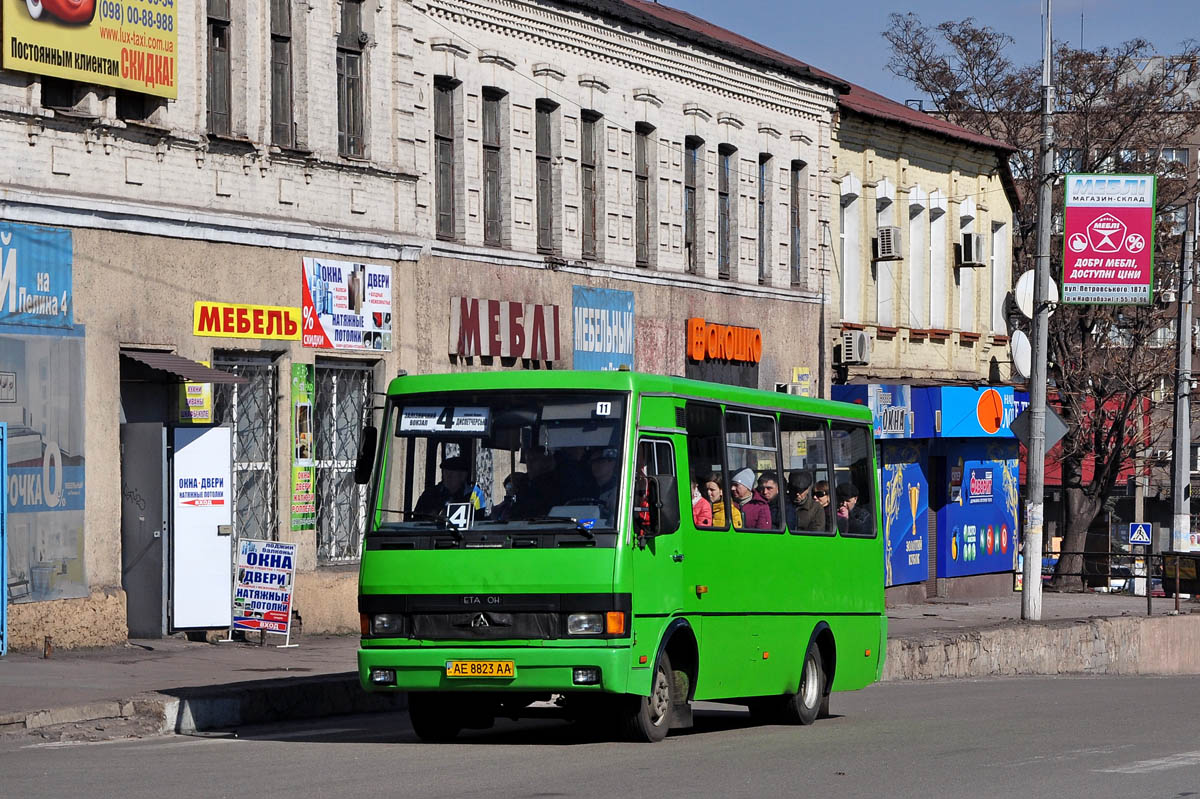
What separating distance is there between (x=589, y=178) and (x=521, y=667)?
18.2 m

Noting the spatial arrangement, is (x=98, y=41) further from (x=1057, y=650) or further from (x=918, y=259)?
(x=918, y=259)

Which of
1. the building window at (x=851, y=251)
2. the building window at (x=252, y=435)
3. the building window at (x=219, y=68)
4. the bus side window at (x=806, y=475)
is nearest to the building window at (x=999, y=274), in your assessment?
the building window at (x=851, y=251)

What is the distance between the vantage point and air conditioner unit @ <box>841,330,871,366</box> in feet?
124

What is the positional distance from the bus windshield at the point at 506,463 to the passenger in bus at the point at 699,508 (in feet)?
3.37

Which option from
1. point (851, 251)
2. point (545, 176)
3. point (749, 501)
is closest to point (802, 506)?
point (749, 501)

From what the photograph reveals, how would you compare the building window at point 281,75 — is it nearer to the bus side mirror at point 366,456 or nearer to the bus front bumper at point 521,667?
the bus side mirror at point 366,456

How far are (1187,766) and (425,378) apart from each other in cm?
572

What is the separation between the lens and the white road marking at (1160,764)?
12.6 meters

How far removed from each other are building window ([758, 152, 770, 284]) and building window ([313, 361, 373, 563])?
12.0 meters

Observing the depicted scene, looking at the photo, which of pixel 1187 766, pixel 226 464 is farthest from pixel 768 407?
pixel 226 464

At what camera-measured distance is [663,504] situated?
45.1 feet

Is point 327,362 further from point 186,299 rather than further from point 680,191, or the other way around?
point 680,191

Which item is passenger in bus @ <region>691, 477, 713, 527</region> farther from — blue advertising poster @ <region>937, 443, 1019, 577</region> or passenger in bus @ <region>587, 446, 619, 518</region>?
blue advertising poster @ <region>937, 443, 1019, 577</region>

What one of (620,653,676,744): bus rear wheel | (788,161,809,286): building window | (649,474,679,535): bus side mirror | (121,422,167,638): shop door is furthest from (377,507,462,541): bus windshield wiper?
(788,161,809,286): building window
